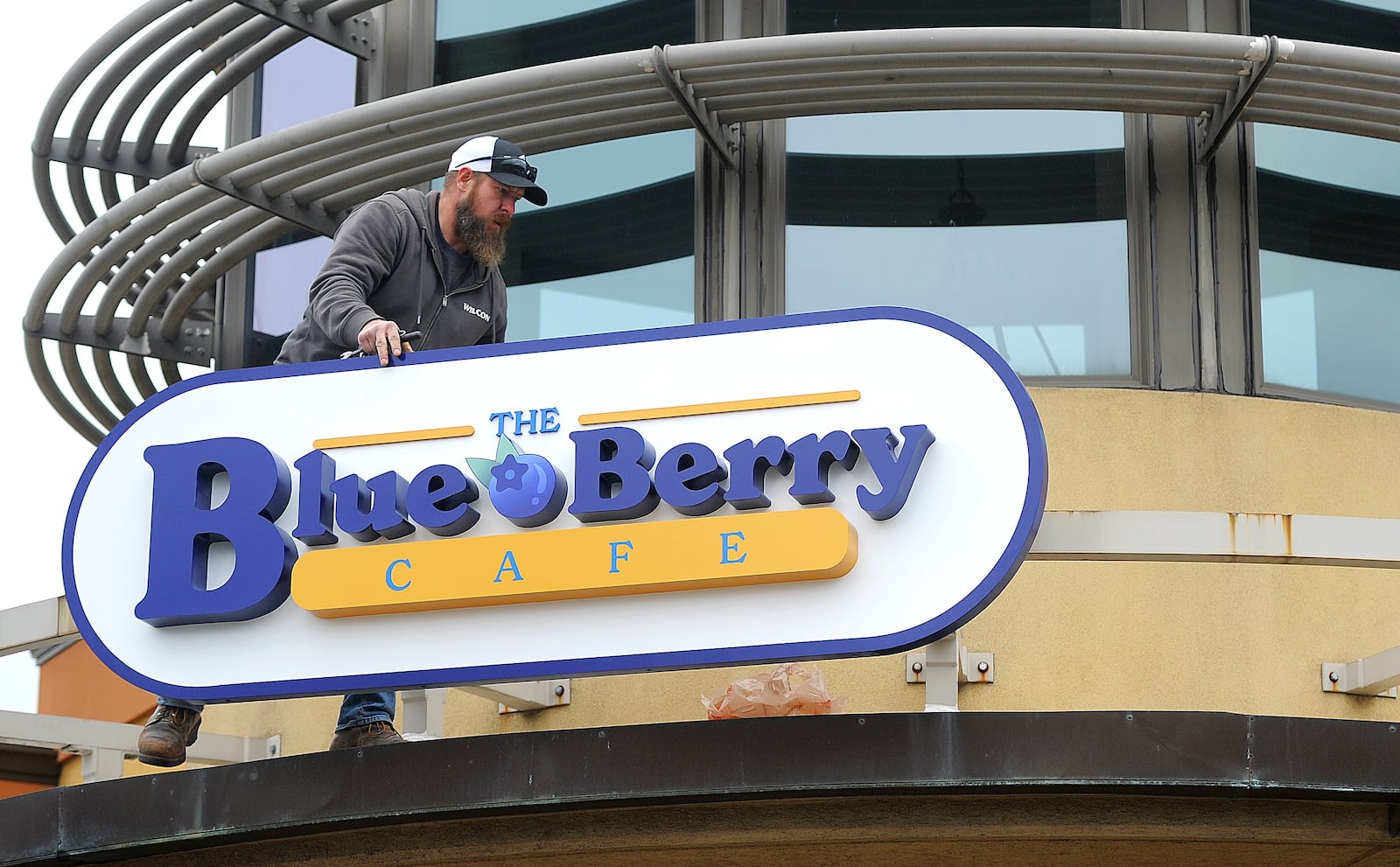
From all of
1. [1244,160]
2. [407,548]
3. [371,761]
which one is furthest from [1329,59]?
[371,761]

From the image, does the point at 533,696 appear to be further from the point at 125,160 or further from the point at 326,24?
the point at 125,160

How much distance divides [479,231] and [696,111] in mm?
1819

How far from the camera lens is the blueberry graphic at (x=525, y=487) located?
6.06 m

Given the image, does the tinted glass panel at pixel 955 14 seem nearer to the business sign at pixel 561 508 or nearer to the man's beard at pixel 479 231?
the man's beard at pixel 479 231

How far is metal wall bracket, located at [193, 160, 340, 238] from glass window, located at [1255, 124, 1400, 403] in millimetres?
4442

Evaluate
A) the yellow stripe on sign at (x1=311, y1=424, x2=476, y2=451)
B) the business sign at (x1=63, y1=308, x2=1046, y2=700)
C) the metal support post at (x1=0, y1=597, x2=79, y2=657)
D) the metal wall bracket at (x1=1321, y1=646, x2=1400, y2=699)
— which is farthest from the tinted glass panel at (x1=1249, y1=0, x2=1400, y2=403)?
the metal support post at (x1=0, y1=597, x2=79, y2=657)

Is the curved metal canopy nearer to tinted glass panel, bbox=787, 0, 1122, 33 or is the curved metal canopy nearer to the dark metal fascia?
tinted glass panel, bbox=787, 0, 1122, 33

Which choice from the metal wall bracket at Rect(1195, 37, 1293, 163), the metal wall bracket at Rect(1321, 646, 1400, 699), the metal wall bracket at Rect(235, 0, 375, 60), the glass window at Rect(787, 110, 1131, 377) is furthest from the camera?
the metal wall bracket at Rect(235, 0, 375, 60)

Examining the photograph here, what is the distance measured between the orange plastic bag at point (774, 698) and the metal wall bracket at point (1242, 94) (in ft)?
10.2

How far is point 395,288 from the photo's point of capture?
6.79 meters

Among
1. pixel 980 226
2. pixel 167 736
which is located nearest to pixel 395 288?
pixel 167 736

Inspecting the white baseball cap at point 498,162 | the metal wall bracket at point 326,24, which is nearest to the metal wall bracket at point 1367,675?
the white baseball cap at point 498,162

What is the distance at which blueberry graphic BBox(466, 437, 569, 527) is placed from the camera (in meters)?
6.06

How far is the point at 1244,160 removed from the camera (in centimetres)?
835
